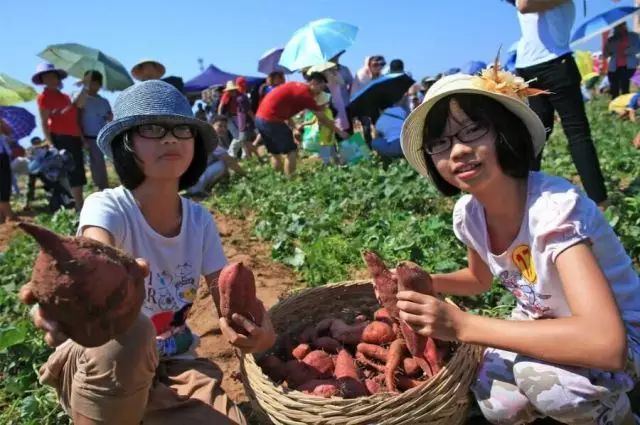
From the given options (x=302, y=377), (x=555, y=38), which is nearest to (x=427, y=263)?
(x=302, y=377)

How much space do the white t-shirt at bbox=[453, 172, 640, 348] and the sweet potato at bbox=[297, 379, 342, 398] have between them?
0.77 m

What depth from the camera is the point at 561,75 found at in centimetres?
369

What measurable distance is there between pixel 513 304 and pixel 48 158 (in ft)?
23.4

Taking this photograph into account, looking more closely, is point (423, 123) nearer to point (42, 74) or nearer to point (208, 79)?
point (42, 74)

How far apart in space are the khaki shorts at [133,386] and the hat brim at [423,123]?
116 cm

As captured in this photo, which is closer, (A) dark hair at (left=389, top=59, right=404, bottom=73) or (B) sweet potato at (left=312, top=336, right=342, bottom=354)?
(B) sweet potato at (left=312, top=336, right=342, bottom=354)

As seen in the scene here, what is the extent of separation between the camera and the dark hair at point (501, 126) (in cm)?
180

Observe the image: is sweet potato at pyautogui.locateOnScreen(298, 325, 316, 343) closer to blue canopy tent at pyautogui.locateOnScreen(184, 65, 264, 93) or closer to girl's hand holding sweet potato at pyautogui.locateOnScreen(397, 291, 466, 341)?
girl's hand holding sweet potato at pyautogui.locateOnScreen(397, 291, 466, 341)

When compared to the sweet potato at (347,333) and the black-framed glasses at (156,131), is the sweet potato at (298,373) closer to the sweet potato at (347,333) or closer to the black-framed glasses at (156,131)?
the sweet potato at (347,333)

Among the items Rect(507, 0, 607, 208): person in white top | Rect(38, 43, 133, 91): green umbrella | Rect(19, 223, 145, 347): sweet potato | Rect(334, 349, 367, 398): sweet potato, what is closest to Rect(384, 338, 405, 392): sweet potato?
Rect(334, 349, 367, 398): sweet potato

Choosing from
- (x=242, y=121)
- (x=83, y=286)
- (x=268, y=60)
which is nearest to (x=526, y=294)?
(x=83, y=286)

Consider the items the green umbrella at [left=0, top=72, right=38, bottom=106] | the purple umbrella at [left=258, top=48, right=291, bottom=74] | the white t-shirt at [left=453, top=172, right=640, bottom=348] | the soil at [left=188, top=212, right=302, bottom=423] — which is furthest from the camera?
the purple umbrella at [left=258, top=48, right=291, bottom=74]

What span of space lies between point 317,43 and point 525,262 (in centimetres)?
A: 805

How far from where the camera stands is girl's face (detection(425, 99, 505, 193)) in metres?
1.78
